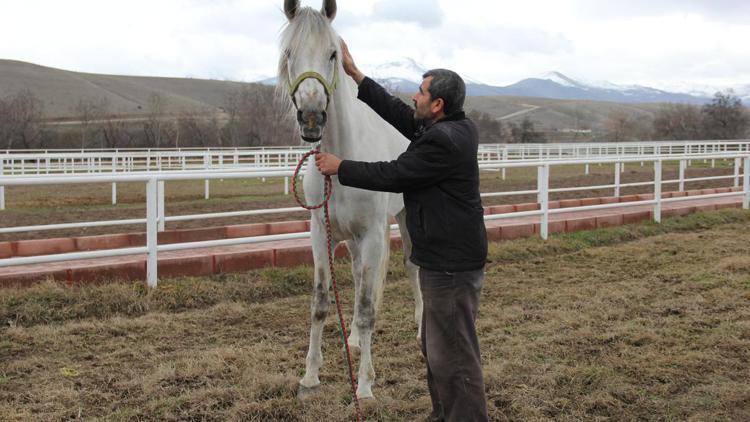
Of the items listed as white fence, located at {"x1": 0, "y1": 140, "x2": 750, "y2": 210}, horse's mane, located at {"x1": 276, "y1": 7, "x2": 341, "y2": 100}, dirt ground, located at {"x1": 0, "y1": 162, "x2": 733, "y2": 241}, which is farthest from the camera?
white fence, located at {"x1": 0, "y1": 140, "x2": 750, "y2": 210}

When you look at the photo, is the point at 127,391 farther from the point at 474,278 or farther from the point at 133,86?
the point at 133,86

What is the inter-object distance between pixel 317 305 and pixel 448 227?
1519 millimetres

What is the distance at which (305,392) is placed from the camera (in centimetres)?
365

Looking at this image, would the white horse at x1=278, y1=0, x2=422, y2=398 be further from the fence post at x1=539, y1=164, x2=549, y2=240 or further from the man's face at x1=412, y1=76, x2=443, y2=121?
the fence post at x1=539, y1=164, x2=549, y2=240

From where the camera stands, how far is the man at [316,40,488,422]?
8.94 feet

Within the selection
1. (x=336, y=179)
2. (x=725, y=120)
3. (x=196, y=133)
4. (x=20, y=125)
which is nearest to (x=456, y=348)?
(x=336, y=179)

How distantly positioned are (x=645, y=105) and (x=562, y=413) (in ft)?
605

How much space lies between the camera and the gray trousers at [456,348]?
2732 mm

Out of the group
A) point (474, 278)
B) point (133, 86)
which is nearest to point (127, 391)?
point (474, 278)

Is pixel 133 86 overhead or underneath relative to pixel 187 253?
overhead

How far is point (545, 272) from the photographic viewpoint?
7293 mm

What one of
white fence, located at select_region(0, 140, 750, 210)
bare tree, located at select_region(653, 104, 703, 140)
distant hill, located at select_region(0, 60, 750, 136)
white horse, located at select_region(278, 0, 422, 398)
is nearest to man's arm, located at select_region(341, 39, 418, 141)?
white horse, located at select_region(278, 0, 422, 398)

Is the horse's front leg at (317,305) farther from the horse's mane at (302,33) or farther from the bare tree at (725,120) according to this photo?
A: the bare tree at (725,120)

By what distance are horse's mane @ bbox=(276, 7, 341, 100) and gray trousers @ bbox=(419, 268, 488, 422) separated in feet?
4.78
